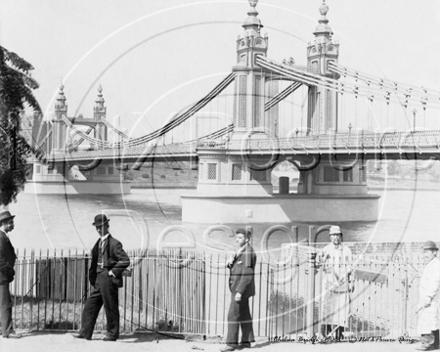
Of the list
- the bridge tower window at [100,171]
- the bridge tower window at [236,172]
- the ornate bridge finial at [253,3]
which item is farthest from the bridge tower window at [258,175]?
the bridge tower window at [100,171]

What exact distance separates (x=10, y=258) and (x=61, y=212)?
101 feet

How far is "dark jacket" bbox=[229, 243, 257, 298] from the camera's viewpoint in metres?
7.09

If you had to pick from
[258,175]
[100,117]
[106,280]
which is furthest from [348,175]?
[106,280]

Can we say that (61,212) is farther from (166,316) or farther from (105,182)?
(166,316)

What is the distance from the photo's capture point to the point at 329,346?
7316mm

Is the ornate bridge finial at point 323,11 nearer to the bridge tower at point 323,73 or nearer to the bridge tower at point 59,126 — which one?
the bridge tower at point 323,73

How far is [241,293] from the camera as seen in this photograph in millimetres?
7125

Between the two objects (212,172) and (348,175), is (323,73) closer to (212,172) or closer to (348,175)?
(348,175)

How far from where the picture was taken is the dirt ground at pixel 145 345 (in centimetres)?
712

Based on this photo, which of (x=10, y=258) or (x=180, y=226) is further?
(x=180, y=226)

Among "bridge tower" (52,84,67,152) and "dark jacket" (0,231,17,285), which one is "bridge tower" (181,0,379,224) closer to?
"dark jacket" (0,231,17,285)

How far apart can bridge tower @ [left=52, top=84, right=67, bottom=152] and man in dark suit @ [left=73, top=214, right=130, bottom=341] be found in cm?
4854

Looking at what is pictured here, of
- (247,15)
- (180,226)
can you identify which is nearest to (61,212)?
(180,226)

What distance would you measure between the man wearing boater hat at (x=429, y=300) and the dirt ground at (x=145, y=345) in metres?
0.21
